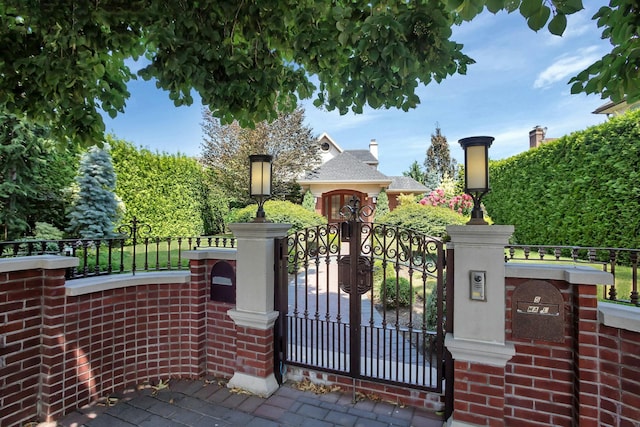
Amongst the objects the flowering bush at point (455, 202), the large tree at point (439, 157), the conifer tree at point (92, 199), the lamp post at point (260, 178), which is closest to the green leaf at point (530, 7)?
the lamp post at point (260, 178)

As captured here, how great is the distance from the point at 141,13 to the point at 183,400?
3325 millimetres

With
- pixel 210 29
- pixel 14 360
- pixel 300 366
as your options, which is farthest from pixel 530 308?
pixel 14 360

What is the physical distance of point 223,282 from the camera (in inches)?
131

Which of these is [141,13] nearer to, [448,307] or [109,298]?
[109,298]

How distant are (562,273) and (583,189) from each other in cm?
726

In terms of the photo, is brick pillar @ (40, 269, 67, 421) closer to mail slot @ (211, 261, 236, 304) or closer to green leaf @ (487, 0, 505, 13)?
mail slot @ (211, 261, 236, 304)

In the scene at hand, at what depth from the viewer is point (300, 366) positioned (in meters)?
3.16

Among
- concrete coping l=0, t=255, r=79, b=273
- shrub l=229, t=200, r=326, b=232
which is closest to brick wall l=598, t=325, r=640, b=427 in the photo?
concrete coping l=0, t=255, r=79, b=273

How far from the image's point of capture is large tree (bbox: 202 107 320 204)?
47.2 feet

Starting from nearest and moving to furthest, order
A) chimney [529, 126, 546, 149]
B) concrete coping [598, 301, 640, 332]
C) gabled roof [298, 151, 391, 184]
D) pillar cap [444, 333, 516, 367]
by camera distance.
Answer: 1. concrete coping [598, 301, 640, 332]
2. pillar cap [444, 333, 516, 367]
3. gabled roof [298, 151, 391, 184]
4. chimney [529, 126, 546, 149]

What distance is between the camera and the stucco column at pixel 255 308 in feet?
9.92

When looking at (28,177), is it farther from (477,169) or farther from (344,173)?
(344,173)

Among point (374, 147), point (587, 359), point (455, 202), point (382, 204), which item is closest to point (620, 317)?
point (587, 359)

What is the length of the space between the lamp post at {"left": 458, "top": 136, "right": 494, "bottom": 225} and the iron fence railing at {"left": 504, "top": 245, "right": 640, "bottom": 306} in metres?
0.51
